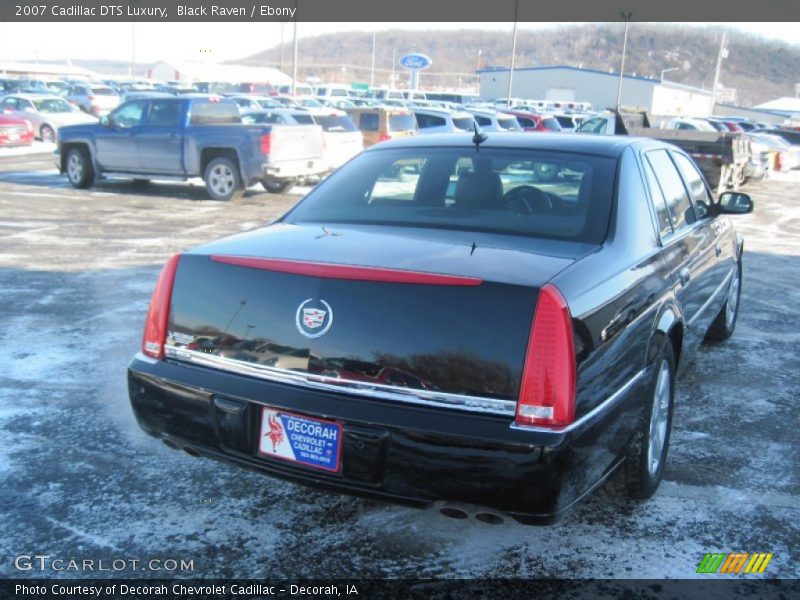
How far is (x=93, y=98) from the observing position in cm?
3825

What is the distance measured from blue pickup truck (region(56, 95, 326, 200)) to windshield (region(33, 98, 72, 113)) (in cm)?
1220

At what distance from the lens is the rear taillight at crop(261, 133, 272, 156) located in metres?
14.2

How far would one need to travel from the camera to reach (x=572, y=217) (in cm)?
372

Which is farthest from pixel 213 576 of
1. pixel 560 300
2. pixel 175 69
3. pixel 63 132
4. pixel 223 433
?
pixel 175 69

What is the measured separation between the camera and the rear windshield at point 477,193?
3725mm

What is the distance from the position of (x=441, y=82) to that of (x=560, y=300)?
161374 mm

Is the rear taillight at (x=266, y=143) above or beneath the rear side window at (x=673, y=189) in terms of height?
beneath

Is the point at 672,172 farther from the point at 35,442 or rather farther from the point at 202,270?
the point at 35,442

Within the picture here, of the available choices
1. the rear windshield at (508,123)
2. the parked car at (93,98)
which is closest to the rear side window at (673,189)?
the rear windshield at (508,123)

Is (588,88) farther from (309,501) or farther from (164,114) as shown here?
(309,501)

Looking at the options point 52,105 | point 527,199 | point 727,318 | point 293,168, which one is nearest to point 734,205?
point 727,318

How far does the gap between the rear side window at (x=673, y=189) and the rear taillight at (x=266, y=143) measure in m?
10.2

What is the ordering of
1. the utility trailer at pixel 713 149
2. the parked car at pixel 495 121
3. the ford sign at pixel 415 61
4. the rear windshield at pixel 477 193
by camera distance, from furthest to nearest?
the ford sign at pixel 415 61 < the parked car at pixel 495 121 < the utility trailer at pixel 713 149 < the rear windshield at pixel 477 193

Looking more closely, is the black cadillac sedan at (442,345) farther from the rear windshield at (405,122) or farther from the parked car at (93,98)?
the parked car at (93,98)
